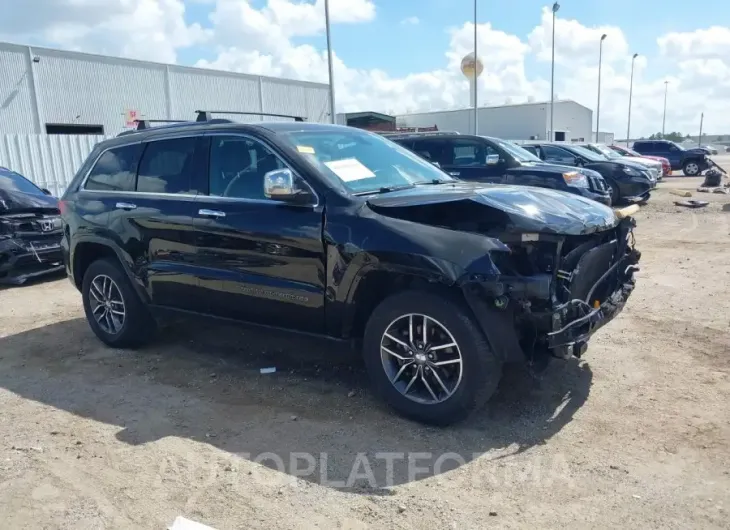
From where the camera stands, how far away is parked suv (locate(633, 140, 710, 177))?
28328 mm

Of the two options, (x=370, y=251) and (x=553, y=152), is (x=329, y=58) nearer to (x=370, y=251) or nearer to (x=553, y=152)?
(x=553, y=152)

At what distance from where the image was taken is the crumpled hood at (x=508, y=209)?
11.9 ft

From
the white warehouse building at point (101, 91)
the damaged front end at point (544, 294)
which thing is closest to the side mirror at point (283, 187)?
the damaged front end at point (544, 294)

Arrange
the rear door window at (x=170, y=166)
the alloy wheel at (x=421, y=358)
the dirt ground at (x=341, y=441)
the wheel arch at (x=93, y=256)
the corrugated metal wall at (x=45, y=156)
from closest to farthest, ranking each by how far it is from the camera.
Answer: the dirt ground at (x=341, y=441) < the alloy wheel at (x=421, y=358) < the rear door window at (x=170, y=166) < the wheel arch at (x=93, y=256) < the corrugated metal wall at (x=45, y=156)

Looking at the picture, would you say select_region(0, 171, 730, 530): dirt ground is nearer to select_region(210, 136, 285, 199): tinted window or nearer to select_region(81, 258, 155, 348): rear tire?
select_region(81, 258, 155, 348): rear tire

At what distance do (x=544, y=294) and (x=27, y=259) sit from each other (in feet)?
24.7

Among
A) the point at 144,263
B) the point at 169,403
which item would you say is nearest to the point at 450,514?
the point at 169,403

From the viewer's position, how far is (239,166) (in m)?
4.61

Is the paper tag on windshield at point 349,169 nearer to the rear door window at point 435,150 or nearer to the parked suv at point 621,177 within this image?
the rear door window at point 435,150

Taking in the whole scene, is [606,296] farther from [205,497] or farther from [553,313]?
[205,497]

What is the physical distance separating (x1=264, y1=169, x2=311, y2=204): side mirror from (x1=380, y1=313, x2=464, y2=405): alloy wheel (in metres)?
1.03

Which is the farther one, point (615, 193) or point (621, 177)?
point (615, 193)

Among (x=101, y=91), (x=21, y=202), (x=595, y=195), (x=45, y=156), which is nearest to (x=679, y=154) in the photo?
(x=595, y=195)

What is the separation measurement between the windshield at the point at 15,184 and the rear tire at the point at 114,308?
4202 millimetres
